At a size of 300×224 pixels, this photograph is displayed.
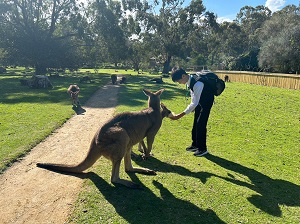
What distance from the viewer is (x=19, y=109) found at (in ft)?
36.8

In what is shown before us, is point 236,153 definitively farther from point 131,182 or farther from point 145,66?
point 145,66

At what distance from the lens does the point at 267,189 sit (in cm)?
465

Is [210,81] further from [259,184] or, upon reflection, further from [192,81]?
[259,184]

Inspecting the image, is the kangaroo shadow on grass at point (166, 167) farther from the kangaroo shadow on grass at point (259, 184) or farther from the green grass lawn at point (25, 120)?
the green grass lawn at point (25, 120)

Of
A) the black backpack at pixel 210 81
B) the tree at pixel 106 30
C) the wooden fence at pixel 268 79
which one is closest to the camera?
the black backpack at pixel 210 81

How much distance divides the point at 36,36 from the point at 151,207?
96.3 feet

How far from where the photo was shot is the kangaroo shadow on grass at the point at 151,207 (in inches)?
144

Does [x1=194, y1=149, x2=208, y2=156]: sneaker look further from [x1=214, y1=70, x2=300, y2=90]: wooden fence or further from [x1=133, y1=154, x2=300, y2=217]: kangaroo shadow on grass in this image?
[x1=214, y1=70, x2=300, y2=90]: wooden fence

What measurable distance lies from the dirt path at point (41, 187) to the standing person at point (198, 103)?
8.40 feet

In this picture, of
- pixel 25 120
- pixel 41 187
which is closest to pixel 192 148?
pixel 41 187

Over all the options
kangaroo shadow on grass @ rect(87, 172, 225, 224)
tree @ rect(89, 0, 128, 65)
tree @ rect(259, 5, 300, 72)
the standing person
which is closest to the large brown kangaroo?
kangaroo shadow on grass @ rect(87, 172, 225, 224)

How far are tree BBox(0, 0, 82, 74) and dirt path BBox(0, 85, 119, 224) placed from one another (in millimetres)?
24462

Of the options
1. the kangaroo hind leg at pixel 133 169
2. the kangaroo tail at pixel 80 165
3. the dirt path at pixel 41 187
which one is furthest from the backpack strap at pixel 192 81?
the dirt path at pixel 41 187

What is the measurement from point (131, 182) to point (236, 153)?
10.4 ft
